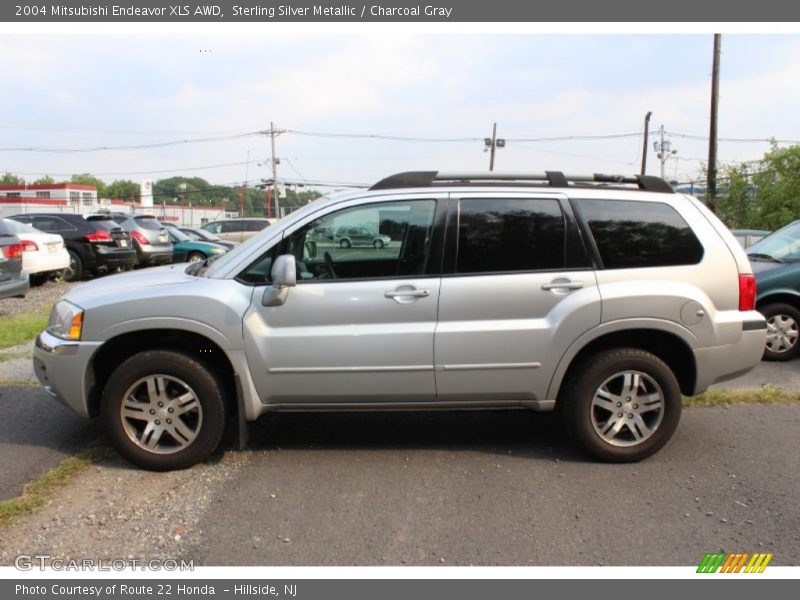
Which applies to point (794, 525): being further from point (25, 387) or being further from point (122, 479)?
point (25, 387)

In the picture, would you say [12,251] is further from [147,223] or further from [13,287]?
[147,223]

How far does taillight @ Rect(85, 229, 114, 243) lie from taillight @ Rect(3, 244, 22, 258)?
5.48m

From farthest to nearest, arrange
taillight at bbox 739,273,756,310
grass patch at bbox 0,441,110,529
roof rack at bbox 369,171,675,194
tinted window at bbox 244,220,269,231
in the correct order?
tinted window at bbox 244,220,269,231 → roof rack at bbox 369,171,675,194 → taillight at bbox 739,273,756,310 → grass patch at bbox 0,441,110,529

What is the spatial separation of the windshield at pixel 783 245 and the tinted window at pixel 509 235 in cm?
448

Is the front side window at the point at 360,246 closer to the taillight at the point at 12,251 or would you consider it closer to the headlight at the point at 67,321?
the headlight at the point at 67,321

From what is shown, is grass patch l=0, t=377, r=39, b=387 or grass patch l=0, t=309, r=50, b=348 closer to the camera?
grass patch l=0, t=377, r=39, b=387

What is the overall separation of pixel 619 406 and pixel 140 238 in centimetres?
1501

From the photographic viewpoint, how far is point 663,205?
418cm

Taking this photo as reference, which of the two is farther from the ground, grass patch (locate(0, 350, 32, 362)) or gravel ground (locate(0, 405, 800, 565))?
grass patch (locate(0, 350, 32, 362))

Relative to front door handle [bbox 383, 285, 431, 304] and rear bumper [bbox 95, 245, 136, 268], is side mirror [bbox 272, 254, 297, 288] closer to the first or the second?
front door handle [bbox 383, 285, 431, 304]

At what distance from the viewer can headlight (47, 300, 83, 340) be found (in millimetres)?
3971

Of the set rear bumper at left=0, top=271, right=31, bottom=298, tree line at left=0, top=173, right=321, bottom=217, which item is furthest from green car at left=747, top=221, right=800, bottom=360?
tree line at left=0, top=173, right=321, bottom=217

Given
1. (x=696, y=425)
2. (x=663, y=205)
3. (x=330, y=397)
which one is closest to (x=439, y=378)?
(x=330, y=397)

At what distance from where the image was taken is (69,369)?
398cm
